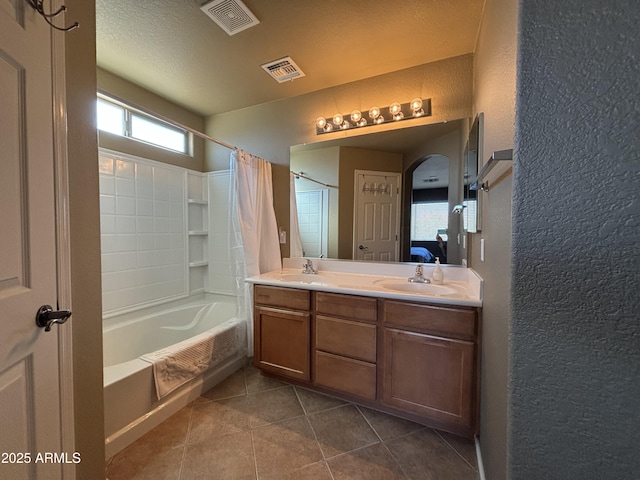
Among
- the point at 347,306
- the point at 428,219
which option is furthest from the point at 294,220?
the point at 428,219

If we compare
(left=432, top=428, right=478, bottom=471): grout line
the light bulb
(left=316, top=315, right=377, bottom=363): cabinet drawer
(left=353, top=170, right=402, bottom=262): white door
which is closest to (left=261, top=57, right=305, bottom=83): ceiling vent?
the light bulb

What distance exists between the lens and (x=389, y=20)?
1.57m

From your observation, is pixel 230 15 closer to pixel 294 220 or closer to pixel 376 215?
pixel 294 220

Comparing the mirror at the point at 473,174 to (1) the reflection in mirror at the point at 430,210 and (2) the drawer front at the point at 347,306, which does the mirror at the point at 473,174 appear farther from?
(2) the drawer front at the point at 347,306

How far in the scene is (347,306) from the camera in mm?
1753

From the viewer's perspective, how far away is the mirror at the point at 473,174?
1.46 meters

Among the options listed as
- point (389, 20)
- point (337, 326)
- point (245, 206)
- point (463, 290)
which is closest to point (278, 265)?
point (245, 206)

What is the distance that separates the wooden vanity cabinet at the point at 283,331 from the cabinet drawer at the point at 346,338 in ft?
0.38

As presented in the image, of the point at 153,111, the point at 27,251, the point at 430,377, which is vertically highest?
the point at 153,111

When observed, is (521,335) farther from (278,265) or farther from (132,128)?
(132,128)

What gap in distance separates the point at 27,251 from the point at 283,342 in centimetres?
156

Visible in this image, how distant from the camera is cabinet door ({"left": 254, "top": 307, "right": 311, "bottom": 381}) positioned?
6.25 ft

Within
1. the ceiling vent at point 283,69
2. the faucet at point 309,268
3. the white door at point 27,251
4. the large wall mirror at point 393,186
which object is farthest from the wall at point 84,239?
the large wall mirror at point 393,186

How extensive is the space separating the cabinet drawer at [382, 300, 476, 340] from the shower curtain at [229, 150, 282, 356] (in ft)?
4.11
